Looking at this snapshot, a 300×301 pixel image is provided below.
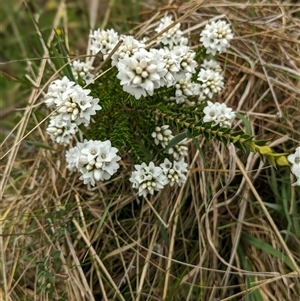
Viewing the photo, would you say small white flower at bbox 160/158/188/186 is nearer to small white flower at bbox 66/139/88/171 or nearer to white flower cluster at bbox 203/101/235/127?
white flower cluster at bbox 203/101/235/127

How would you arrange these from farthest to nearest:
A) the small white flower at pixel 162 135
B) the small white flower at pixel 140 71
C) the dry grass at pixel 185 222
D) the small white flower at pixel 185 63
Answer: the dry grass at pixel 185 222
the small white flower at pixel 162 135
the small white flower at pixel 185 63
the small white flower at pixel 140 71

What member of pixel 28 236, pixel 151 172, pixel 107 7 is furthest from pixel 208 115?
pixel 107 7

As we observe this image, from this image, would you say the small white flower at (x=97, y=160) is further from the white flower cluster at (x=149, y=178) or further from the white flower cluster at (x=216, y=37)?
the white flower cluster at (x=216, y=37)

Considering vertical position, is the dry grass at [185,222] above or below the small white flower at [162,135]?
below

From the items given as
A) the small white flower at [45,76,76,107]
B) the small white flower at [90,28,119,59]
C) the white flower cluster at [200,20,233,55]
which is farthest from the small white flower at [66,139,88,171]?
the white flower cluster at [200,20,233,55]

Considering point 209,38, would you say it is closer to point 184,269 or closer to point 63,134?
point 63,134

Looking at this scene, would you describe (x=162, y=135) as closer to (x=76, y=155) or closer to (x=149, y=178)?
(x=149, y=178)

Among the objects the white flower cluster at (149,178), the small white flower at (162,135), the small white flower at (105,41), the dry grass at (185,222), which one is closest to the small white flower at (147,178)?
the white flower cluster at (149,178)

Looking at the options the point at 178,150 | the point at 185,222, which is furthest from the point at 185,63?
the point at 185,222
